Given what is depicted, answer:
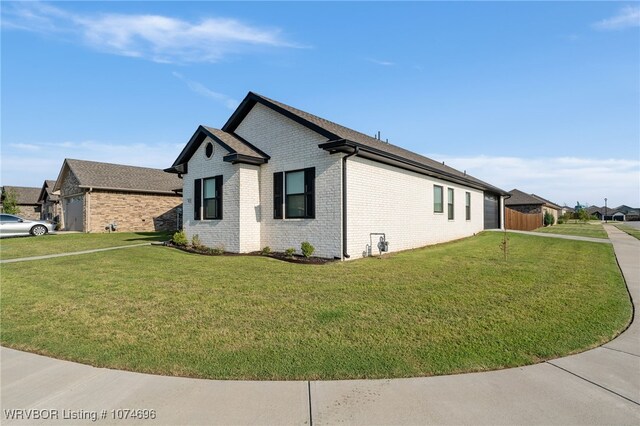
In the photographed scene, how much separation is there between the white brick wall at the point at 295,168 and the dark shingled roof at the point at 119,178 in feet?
46.9

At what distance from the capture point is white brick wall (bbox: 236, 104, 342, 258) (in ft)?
35.5

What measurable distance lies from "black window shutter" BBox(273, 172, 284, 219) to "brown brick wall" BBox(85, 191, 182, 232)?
17.5 meters

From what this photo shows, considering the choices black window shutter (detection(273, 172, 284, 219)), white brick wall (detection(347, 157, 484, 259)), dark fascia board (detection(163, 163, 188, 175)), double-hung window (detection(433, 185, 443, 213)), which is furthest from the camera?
double-hung window (detection(433, 185, 443, 213))

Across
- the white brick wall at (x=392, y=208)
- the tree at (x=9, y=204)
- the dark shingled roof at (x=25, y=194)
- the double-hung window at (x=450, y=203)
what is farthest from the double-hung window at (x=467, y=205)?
the dark shingled roof at (x=25, y=194)

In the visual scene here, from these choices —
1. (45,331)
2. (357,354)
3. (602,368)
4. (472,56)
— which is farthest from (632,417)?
(472,56)

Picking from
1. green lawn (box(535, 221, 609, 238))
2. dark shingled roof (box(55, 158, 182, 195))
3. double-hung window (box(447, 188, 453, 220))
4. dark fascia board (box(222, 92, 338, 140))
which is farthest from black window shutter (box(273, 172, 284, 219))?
green lawn (box(535, 221, 609, 238))

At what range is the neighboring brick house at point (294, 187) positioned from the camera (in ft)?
35.7

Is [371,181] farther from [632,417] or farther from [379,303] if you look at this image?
[632,417]

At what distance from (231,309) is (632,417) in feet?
16.8

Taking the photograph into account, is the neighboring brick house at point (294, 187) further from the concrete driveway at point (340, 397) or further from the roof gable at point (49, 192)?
the roof gable at point (49, 192)

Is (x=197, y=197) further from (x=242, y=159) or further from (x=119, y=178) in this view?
(x=119, y=178)

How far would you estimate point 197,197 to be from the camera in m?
14.0

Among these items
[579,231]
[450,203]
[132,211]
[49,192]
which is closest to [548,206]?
[579,231]

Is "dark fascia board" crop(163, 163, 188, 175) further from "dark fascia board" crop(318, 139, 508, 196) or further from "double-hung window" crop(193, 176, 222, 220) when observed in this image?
"dark fascia board" crop(318, 139, 508, 196)
